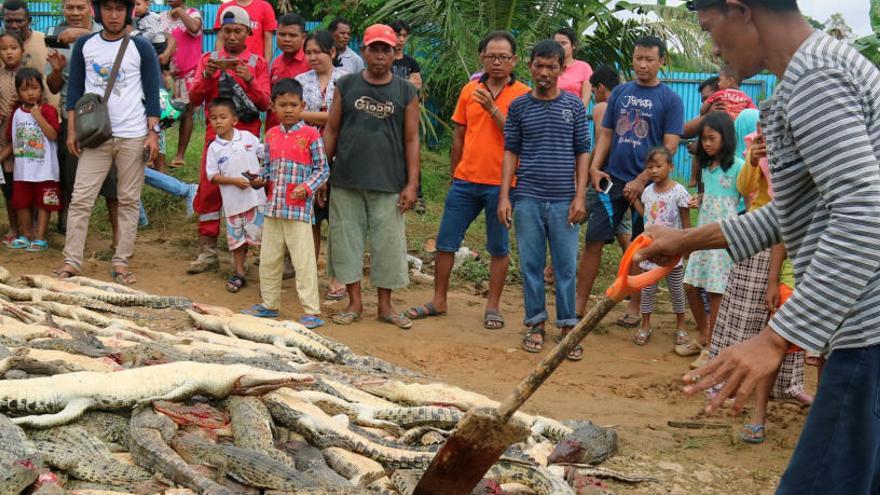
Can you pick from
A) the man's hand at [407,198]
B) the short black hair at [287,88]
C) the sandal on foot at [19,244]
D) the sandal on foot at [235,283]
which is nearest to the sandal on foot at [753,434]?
the man's hand at [407,198]

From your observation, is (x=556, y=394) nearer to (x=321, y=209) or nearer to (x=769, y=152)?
(x=321, y=209)

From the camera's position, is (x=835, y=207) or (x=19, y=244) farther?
(x=19, y=244)

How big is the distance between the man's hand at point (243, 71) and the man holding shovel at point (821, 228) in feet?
18.8

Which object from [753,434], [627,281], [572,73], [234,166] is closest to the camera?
[627,281]

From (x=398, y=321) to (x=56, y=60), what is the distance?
3.73 meters

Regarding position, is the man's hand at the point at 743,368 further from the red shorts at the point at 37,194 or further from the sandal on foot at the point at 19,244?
the sandal on foot at the point at 19,244

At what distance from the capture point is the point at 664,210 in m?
6.89

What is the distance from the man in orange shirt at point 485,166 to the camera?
7277mm

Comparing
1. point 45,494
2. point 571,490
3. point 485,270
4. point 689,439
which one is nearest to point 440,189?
point 485,270

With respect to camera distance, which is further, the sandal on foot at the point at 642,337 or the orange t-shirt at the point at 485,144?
the orange t-shirt at the point at 485,144

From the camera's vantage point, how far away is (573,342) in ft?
8.78

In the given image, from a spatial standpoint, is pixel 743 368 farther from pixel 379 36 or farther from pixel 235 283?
pixel 235 283

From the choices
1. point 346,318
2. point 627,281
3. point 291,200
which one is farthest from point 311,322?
point 627,281

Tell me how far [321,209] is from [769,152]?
543cm
